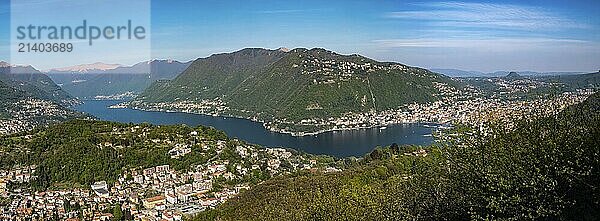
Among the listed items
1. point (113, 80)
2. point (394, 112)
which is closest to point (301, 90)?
point (394, 112)

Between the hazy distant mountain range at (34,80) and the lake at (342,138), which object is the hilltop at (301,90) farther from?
the hazy distant mountain range at (34,80)

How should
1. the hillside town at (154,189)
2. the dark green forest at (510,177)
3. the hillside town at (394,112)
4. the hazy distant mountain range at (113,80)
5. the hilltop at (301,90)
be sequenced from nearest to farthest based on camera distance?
the dark green forest at (510,177) → the hillside town at (154,189) → the hillside town at (394,112) → the hilltop at (301,90) → the hazy distant mountain range at (113,80)

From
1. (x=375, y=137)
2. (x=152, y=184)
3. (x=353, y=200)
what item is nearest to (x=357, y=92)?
(x=375, y=137)

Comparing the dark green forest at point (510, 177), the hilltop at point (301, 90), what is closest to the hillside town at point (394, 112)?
the hilltop at point (301, 90)

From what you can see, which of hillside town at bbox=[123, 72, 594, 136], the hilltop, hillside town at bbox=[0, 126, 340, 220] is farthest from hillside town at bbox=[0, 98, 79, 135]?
the hilltop

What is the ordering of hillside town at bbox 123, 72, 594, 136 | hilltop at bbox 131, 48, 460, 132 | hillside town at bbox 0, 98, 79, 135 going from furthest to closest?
hilltop at bbox 131, 48, 460, 132 → hillside town at bbox 123, 72, 594, 136 → hillside town at bbox 0, 98, 79, 135

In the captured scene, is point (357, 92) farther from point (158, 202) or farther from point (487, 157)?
point (487, 157)

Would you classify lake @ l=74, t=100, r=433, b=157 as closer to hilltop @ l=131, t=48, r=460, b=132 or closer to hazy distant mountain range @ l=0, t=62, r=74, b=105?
hilltop @ l=131, t=48, r=460, b=132

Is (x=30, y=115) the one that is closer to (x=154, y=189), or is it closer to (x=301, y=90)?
(x=301, y=90)

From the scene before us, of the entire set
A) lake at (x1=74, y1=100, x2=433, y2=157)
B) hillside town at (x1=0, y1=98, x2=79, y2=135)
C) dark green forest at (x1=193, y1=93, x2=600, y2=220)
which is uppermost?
dark green forest at (x1=193, y1=93, x2=600, y2=220)
